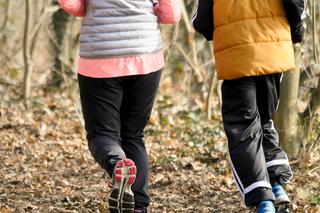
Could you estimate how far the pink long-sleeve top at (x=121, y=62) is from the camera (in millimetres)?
4715

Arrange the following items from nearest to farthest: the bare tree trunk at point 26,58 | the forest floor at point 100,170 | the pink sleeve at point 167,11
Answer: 1. the pink sleeve at point 167,11
2. the forest floor at point 100,170
3. the bare tree trunk at point 26,58

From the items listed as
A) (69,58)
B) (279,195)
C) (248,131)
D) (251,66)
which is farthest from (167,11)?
(69,58)

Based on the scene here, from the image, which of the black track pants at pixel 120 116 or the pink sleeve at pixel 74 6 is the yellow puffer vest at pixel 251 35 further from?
the pink sleeve at pixel 74 6

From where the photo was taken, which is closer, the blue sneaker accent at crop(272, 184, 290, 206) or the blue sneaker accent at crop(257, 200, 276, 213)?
the blue sneaker accent at crop(257, 200, 276, 213)

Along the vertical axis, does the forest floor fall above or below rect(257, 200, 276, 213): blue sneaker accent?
below

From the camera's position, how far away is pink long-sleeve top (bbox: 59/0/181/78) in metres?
4.71

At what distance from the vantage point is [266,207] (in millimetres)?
4512

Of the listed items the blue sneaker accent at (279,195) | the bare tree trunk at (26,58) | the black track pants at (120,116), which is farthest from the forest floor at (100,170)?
the black track pants at (120,116)

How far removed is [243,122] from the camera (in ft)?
15.2

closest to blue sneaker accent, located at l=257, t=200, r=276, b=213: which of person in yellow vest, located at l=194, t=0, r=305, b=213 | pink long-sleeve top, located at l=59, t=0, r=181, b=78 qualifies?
person in yellow vest, located at l=194, t=0, r=305, b=213

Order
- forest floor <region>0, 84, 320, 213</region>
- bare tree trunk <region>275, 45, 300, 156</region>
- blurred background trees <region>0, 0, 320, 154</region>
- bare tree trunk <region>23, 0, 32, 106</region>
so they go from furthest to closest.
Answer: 1. bare tree trunk <region>23, 0, 32, 106</region>
2. blurred background trees <region>0, 0, 320, 154</region>
3. bare tree trunk <region>275, 45, 300, 156</region>
4. forest floor <region>0, 84, 320, 213</region>

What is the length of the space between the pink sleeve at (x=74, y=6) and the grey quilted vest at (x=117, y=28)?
41 mm

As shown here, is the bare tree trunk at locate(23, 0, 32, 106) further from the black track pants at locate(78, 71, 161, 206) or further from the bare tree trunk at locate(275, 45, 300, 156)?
the black track pants at locate(78, 71, 161, 206)

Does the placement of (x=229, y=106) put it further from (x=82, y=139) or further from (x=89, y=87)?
(x=82, y=139)
